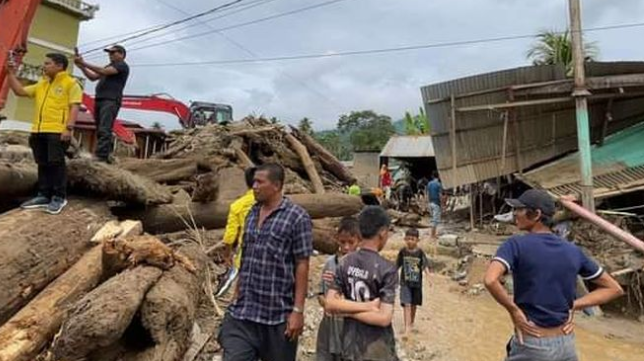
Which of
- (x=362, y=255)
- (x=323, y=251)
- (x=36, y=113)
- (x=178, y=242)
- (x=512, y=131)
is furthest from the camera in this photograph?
(x=512, y=131)

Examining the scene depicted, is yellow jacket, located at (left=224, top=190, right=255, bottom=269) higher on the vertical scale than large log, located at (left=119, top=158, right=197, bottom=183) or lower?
lower

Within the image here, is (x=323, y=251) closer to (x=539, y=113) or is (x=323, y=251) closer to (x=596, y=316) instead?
(x=596, y=316)

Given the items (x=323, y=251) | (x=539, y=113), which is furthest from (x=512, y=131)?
(x=323, y=251)

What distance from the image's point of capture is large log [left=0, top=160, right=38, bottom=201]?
5.21 meters

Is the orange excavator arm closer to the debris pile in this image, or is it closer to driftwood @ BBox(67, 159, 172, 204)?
the debris pile

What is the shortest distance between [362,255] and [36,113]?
11.9 feet

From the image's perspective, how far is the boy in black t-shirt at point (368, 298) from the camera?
9.80 feet

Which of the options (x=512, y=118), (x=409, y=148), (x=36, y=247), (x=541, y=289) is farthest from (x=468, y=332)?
(x=409, y=148)

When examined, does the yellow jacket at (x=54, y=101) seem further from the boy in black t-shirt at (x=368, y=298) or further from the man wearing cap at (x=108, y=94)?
the boy in black t-shirt at (x=368, y=298)

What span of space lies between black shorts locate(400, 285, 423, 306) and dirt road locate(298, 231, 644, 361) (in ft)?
1.37

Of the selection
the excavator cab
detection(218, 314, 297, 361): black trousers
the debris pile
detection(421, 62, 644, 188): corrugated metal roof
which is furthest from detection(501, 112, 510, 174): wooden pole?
detection(218, 314, 297, 361): black trousers

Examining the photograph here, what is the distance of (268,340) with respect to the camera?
127 inches

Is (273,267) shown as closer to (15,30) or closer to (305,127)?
(15,30)

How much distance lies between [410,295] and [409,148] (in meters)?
16.1
